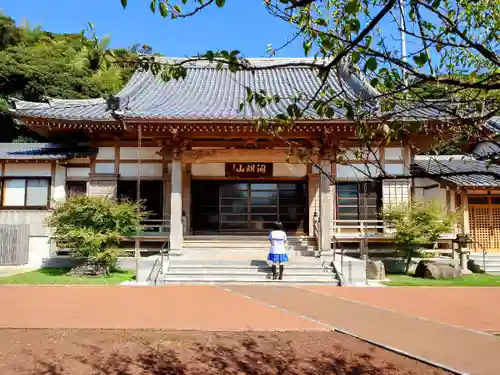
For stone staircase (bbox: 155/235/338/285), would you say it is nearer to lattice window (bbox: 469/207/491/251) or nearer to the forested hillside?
lattice window (bbox: 469/207/491/251)

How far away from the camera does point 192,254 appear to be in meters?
14.1

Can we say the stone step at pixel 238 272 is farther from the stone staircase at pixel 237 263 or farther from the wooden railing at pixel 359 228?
the wooden railing at pixel 359 228

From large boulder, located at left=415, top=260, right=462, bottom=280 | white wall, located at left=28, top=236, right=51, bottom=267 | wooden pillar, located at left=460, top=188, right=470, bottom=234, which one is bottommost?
large boulder, located at left=415, top=260, right=462, bottom=280

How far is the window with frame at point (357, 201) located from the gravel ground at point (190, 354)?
10.1 m

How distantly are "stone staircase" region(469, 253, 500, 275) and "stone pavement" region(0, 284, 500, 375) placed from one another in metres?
4.72

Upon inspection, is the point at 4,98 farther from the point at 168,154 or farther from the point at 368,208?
the point at 368,208

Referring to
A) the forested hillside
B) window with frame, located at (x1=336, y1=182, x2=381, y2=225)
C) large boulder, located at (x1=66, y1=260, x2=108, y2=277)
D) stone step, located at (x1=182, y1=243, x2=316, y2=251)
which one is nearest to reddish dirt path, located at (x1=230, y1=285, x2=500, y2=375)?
→ stone step, located at (x1=182, y1=243, x2=316, y2=251)

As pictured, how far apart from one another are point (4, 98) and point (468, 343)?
34.3m

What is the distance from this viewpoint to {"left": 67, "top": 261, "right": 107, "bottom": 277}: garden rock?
1277 centimetres

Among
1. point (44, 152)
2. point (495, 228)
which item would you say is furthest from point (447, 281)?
point (44, 152)

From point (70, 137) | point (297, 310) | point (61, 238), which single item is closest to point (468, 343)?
point (297, 310)

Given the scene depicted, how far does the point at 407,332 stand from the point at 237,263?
717 cm

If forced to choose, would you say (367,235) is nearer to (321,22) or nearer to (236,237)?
(236,237)

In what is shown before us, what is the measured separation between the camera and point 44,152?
15.1 meters
